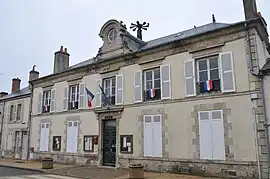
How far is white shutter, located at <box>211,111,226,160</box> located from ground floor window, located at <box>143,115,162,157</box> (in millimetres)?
2184

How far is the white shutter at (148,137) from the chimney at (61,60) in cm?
784

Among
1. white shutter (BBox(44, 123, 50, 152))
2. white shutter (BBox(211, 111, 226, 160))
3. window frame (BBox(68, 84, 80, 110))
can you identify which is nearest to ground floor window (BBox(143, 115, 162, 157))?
white shutter (BBox(211, 111, 226, 160))

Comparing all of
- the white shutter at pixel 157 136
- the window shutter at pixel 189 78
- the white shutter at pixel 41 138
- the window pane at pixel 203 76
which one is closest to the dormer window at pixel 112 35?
the window shutter at pixel 189 78

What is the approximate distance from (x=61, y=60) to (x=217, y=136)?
11240 millimetres

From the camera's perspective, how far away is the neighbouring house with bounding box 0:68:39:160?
55.2 feet

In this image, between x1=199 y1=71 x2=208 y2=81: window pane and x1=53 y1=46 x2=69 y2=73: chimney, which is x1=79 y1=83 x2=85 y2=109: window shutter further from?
x1=199 y1=71 x2=208 y2=81: window pane

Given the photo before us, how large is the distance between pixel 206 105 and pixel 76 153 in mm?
7245

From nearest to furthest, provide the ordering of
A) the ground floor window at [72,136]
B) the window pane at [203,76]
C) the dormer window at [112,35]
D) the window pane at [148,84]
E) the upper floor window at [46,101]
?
the window pane at [203,76]
the window pane at [148,84]
the dormer window at [112,35]
the ground floor window at [72,136]
the upper floor window at [46,101]

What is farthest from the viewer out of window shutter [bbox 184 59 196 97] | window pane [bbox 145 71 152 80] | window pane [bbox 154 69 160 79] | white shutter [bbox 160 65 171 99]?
window pane [bbox 145 71 152 80]

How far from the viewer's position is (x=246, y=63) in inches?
340

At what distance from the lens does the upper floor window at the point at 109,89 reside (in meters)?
12.2

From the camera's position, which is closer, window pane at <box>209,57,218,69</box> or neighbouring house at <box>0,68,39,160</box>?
window pane at <box>209,57,218,69</box>

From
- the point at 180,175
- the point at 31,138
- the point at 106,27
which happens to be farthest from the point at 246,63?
the point at 31,138

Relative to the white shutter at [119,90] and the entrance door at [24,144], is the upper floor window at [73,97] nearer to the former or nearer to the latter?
the white shutter at [119,90]
